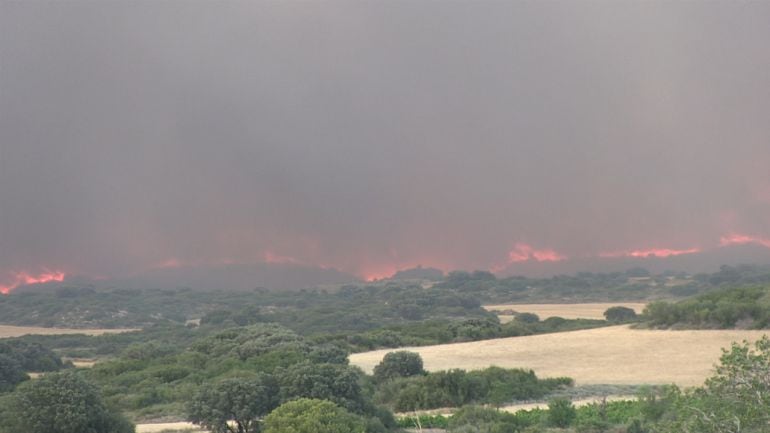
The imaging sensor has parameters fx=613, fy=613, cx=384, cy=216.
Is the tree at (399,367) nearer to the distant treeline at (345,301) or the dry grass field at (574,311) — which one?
the distant treeline at (345,301)

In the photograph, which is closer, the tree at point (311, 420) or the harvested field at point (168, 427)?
the tree at point (311, 420)

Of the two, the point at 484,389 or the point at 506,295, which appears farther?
the point at 506,295

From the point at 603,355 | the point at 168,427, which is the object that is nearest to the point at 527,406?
the point at 168,427

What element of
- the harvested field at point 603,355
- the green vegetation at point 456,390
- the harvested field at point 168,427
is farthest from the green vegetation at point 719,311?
the harvested field at point 168,427

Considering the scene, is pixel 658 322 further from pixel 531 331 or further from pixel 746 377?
pixel 746 377

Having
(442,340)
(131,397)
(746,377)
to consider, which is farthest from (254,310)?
(746,377)

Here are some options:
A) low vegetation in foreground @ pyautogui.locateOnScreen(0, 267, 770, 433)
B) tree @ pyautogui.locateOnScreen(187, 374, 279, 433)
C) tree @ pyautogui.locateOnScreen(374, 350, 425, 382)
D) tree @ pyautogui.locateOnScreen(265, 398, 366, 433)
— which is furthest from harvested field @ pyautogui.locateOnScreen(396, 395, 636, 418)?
tree @ pyautogui.locateOnScreen(265, 398, 366, 433)

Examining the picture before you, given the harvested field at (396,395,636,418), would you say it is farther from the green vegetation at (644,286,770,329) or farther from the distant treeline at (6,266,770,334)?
the distant treeline at (6,266,770,334)
